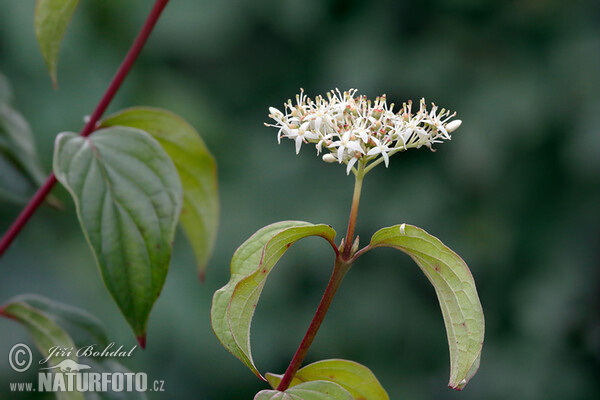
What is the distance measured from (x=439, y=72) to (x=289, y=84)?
1.44ft

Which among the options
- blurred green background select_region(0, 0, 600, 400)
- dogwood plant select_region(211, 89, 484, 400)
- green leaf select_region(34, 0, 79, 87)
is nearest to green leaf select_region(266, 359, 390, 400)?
dogwood plant select_region(211, 89, 484, 400)

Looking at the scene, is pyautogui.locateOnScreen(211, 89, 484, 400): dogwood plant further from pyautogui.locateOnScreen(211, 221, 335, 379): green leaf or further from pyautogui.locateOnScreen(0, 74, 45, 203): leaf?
pyautogui.locateOnScreen(0, 74, 45, 203): leaf

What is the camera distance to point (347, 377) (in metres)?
0.57

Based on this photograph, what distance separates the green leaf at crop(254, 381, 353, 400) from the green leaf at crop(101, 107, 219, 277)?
0.31 m

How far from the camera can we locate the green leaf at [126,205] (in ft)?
1.74

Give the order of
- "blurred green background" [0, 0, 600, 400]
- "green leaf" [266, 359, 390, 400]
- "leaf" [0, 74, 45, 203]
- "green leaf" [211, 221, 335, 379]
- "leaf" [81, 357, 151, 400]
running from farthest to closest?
"blurred green background" [0, 0, 600, 400] < "leaf" [0, 74, 45, 203] < "leaf" [81, 357, 151, 400] < "green leaf" [266, 359, 390, 400] < "green leaf" [211, 221, 335, 379]

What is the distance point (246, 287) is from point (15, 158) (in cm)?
46

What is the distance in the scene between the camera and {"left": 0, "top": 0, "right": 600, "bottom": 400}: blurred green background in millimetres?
1616

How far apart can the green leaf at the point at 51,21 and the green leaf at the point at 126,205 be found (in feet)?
0.37

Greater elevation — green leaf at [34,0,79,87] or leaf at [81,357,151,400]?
green leaf at [34,0,79,87]

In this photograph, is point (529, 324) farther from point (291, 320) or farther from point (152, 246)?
point (152, 246)

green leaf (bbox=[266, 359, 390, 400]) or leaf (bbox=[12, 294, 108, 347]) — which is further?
leaf (bbox=[12, 294, 108, 347])

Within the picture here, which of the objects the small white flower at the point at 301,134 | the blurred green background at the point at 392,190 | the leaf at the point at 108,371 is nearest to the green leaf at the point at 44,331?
the leaf at the point at 108,371

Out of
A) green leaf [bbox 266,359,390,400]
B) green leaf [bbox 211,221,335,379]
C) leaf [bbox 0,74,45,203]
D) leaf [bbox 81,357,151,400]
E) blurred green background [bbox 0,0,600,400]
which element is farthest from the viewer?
blurred green background [bbox 0,0,600,400]
